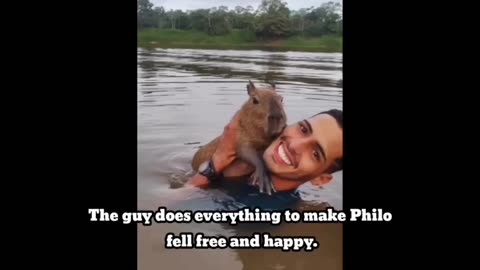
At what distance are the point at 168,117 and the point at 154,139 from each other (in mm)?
167

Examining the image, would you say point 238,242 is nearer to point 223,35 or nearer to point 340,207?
point 340,207

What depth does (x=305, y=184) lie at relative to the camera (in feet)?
10.1

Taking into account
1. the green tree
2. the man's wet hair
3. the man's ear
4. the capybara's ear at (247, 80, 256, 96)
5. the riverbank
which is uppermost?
the green tree

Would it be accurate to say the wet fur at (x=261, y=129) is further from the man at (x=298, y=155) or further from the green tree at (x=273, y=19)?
the green tree at (x=273, y=19)

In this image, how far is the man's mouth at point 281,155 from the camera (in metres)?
3.00

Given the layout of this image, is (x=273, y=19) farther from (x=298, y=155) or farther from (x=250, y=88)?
(x=298, y=155)

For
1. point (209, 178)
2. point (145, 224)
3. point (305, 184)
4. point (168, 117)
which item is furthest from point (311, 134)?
point (145, 224)

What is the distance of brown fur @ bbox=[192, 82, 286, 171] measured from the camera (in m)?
3.03

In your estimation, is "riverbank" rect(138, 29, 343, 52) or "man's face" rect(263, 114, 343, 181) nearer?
"man's face" rect(263, 114, 343, 181)

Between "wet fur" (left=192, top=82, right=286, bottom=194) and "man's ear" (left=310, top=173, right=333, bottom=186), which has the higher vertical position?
"wet fur" (left=192, top=82, right=286, bottom=194)

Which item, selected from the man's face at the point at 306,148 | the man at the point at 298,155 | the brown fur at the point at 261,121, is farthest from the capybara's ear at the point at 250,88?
the man's face at the point at 306,148

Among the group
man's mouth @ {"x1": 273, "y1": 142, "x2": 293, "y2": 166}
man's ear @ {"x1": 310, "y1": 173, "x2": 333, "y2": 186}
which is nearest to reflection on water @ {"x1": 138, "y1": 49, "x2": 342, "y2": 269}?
man's ear @ {"x1": 310, "y1": 173, "x2": 333, "y2": 186}

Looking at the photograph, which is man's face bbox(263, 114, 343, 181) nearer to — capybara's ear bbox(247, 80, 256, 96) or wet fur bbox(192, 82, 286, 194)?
wet fur bbox(192, 82, 286, 194)

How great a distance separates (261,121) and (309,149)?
1.09 ft
